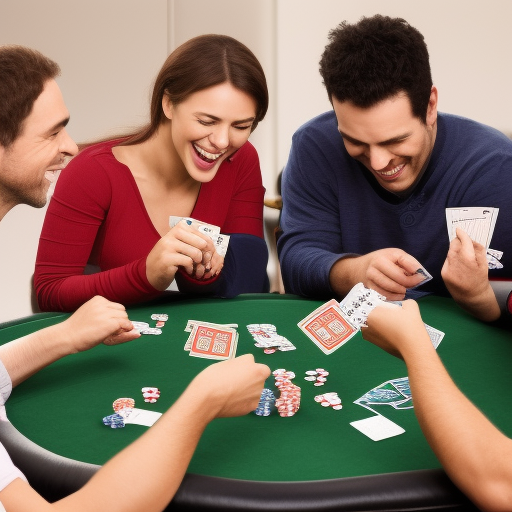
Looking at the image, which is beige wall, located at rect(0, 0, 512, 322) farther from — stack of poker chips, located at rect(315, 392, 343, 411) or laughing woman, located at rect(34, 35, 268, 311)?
stack of poker chips, located at rect(315, 392, 343, 411)

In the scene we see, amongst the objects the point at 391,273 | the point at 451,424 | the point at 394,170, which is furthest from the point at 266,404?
the point at 394,170

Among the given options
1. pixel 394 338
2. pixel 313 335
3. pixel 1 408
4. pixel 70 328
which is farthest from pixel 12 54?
pixel 394 338

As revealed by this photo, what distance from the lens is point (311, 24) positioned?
14.7 feet

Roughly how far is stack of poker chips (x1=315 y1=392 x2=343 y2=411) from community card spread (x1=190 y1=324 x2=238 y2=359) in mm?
324

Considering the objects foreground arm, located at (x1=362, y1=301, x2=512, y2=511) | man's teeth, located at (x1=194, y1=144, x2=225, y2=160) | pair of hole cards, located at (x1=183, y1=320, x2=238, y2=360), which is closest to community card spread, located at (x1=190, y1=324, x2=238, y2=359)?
pair of hole cards, located at (x1=183, y1=320, x2=238, y2=360)

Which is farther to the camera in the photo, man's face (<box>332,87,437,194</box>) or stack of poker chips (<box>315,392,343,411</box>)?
man's face (<box>332,87,437,194</box>)

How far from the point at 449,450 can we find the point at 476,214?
100cm

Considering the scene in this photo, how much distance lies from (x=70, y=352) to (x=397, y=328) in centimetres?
78

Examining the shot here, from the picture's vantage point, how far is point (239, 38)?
4.52 m

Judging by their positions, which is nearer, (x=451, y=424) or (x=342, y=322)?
(x=451, y=424)

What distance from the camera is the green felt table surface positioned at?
4.05ft

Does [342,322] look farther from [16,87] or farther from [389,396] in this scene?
[16,87]

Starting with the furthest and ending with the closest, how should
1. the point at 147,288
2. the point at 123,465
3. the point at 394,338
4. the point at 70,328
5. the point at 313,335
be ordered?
the point at 147,288 < the point at 313,335 < the point at 70,328 < the point at 394,338 < the point at 123,465

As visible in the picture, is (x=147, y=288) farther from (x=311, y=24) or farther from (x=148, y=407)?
(x=311, y=24)
